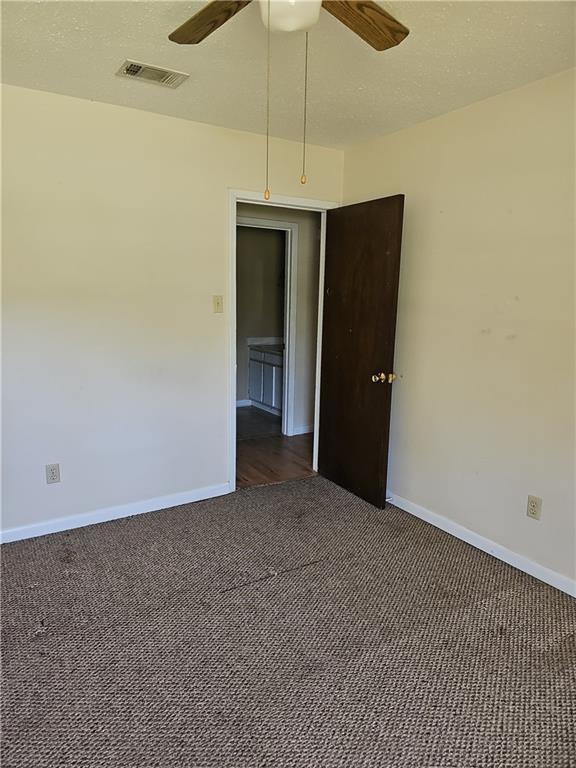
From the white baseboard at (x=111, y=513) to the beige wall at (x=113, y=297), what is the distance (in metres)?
0.04

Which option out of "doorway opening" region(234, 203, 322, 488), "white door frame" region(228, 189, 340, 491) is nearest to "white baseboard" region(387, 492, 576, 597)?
"doorway opening" region(234, 203, 322, 488)

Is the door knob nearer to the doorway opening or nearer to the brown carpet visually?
the brown carpet

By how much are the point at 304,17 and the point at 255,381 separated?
16.0ft

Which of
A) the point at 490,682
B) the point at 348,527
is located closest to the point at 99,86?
the point at 348,527

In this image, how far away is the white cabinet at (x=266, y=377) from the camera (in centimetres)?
577

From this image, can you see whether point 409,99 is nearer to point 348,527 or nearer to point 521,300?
point 521,300

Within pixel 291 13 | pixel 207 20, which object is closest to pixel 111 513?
pixel 207 20

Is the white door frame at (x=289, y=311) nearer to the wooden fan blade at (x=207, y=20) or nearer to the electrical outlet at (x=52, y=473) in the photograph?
the electrical outlet at (x=52, y=473)

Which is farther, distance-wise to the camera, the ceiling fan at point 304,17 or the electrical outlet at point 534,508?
the electrical outlet at point 534,508

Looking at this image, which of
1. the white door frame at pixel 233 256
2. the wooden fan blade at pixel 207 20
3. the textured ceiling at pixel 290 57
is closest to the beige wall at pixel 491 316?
the textured ceiling at pixel 290 57

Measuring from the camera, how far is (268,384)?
5.99 metres

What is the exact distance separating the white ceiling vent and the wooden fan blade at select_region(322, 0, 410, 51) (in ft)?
3.75

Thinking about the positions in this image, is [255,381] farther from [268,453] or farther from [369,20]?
[369,20]

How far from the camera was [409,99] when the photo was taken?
267 cm
